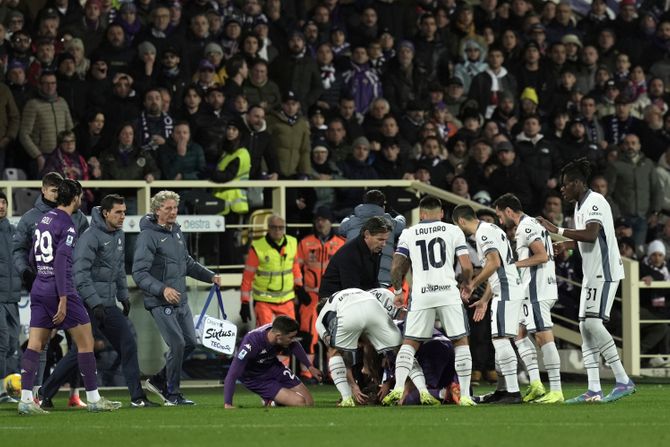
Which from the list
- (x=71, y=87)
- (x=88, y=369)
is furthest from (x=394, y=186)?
(x=88, y=369)

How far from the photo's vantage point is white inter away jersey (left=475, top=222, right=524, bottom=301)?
48.1 feet

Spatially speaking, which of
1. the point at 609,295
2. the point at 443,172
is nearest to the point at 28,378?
the point at 609,295

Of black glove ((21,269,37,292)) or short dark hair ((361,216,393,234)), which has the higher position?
short dark hair ((361,216,393,234))

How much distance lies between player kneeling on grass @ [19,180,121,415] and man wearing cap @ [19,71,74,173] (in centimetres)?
587

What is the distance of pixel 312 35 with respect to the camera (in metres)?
23.5

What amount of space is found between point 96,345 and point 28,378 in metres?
4.34

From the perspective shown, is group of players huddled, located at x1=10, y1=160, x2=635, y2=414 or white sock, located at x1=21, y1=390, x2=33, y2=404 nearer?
white sock, located at x1=21, y1=390, x2=33, y2=404

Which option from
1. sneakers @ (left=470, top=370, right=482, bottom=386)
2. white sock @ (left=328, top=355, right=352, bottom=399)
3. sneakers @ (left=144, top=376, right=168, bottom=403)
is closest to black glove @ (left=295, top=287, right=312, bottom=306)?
sneakers @ (left=470, top=370, right=482, bottom=386)

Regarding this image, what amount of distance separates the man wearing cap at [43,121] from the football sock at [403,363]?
23.5ft

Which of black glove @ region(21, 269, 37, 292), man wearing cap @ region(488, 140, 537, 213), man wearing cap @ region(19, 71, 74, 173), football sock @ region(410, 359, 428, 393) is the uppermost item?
man wearing cap @ region(19, 71, 74, 173)

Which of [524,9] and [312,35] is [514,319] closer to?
[312,35]

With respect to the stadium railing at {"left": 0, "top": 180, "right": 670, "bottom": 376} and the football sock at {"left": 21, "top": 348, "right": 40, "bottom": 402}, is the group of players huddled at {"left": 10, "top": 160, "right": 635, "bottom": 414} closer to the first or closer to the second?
the football sock at {"left": 21, "top": 348, "right": 40, "bottom": 402}

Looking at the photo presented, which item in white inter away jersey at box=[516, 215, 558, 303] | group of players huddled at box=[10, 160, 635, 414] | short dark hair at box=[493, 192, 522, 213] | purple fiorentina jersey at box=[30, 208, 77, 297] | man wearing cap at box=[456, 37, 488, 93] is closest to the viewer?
purple fiorentina jersey at box=[30, 208, 77, 297]

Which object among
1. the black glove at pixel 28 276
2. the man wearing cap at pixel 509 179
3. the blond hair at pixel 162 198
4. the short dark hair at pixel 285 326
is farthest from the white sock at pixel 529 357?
the man wearing cap at pixel 509 179
